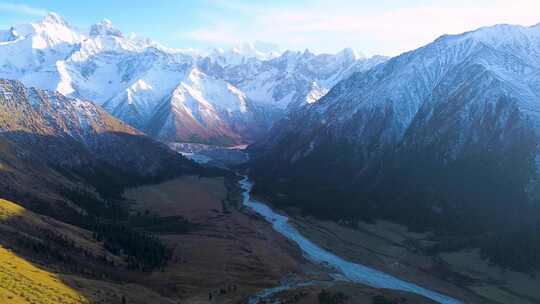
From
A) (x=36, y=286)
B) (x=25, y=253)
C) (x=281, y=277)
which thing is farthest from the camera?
Result: (x=281, y=277)

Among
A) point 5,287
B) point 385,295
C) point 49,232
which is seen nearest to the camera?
point 5,287

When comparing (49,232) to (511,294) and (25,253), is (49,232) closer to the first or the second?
(25,253)

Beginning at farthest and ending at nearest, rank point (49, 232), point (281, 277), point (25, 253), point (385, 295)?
1. point (281, 277)
2. point (49, 232)
3. point (385, 295)
4. point (25, 253)

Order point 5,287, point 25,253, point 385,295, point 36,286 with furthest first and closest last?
point 385,295 → point 25,253 → point 36,286 → point 5,287

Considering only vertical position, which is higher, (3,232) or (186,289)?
(3,232)

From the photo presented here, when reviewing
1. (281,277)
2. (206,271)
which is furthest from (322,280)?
(206,271)

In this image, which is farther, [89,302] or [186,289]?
[186,289]

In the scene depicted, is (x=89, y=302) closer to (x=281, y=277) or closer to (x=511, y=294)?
(x=281, y=277)

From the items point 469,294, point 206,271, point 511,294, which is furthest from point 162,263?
point 511,294

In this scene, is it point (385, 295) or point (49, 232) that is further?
point (49, 232)
